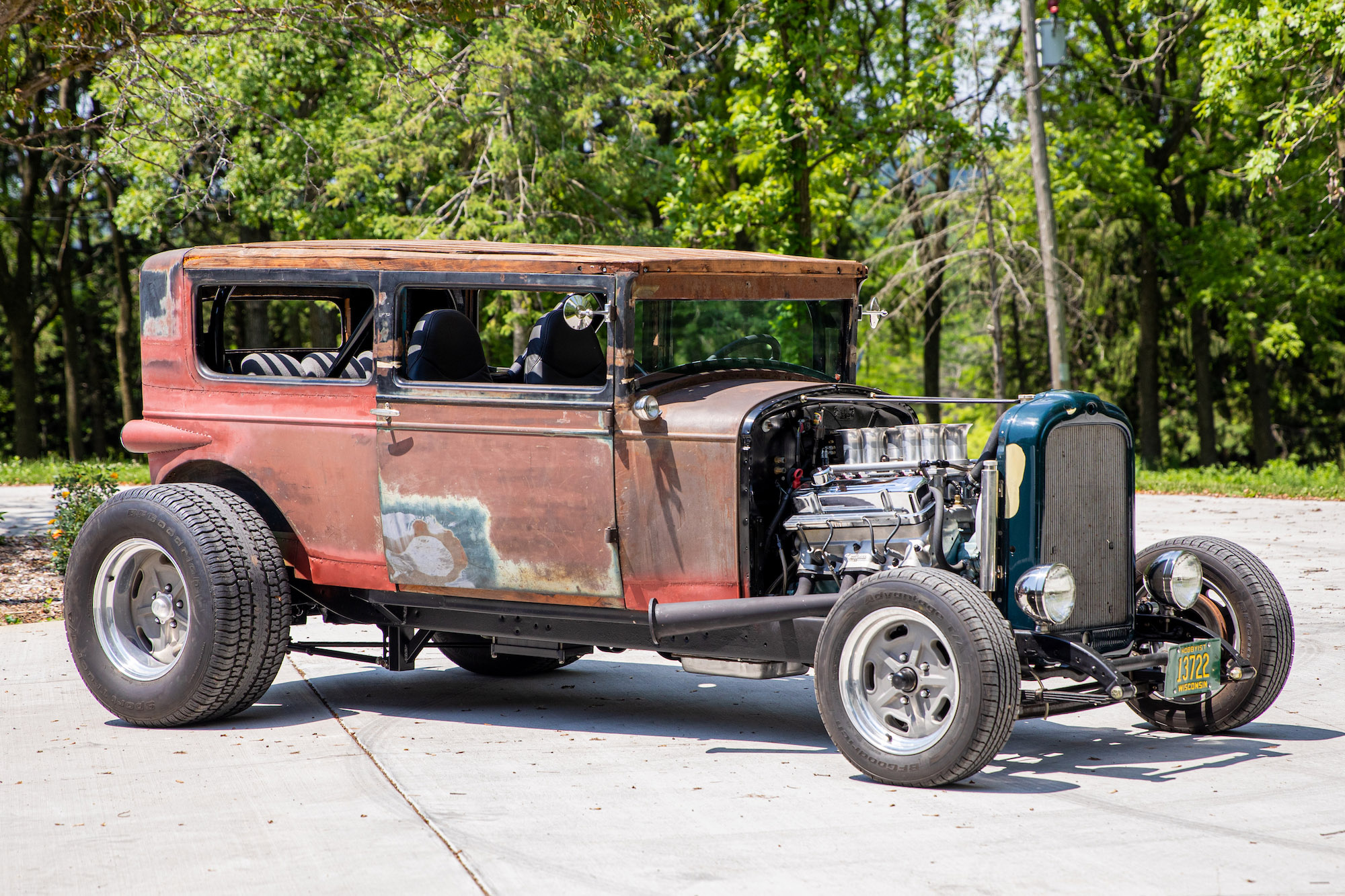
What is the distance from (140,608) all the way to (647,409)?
2.78 metres

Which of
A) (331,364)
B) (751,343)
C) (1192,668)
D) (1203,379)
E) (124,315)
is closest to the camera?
(1192,668)

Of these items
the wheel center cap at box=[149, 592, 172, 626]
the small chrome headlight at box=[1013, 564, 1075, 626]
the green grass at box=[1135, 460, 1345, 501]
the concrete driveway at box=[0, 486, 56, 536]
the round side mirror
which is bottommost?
the green grass at box=[1135, 460, 1345, 501]

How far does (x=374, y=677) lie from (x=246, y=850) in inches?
124

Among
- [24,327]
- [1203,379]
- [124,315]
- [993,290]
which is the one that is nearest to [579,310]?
[993,290]

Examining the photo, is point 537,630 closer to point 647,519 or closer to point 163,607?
point 647,519

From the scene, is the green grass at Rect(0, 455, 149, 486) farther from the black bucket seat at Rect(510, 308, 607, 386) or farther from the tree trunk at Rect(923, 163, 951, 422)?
the black bucket seat at Rect(510, 308, 607, 386)

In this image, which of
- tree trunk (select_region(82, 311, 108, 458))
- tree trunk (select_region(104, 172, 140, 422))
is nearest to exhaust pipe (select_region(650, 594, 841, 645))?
tree trunk (select_region(104, 172, 140, 422))

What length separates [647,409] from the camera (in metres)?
5.37

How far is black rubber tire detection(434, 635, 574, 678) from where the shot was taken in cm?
724

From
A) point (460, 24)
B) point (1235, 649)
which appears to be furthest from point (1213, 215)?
point (1235, 649)

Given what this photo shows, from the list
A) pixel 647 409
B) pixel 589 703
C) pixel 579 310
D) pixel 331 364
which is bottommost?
pixel 589 703

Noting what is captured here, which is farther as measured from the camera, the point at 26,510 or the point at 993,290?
the point at 993,290

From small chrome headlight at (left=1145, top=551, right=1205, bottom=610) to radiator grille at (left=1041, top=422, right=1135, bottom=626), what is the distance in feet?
0.58

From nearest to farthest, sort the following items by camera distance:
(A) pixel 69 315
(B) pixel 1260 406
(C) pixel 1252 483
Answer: (C) pixel 1252 483, (B) pixel 1260 406, (A) pixel 69 315
